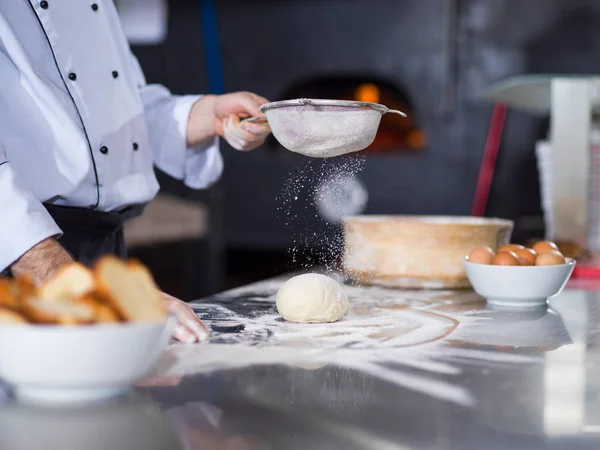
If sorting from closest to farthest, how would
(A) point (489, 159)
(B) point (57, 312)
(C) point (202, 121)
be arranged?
(B) point (57, 312) → (C) point (202, 121) → (A) point (489, 159)

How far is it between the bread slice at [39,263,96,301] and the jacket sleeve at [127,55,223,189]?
105cm

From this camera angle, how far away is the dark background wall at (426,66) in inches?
149

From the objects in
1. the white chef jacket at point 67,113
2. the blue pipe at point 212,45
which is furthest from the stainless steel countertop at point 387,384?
the blue pipe at point 212,45

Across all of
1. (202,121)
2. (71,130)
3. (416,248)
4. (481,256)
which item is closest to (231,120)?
(202,121)

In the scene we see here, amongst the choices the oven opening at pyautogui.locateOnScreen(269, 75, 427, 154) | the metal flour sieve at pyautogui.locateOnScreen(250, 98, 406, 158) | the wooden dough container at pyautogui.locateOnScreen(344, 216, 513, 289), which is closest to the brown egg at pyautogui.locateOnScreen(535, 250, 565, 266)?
the wooden dough container at pyautogui.locateOnScreen(344, 216, 513, 289)

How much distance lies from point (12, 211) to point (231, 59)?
3.51 metres

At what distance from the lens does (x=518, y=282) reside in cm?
130

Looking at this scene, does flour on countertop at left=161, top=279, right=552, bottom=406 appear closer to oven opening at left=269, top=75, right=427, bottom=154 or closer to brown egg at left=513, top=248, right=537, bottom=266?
brown egg at left=513, top=248, right=537, bottom=266

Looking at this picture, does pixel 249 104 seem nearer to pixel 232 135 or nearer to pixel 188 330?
pixel 232 135

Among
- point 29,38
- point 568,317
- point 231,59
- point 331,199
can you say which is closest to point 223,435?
point 568,317

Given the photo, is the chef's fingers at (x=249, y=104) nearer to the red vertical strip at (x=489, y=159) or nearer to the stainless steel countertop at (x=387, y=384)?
the stainless steel countertop at (x=387, y=384)

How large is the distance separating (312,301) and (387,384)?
0.36 metres

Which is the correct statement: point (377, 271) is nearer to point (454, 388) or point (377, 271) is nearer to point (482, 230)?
point (482, 230)

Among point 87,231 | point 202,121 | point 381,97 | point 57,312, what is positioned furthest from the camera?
point 381,97
